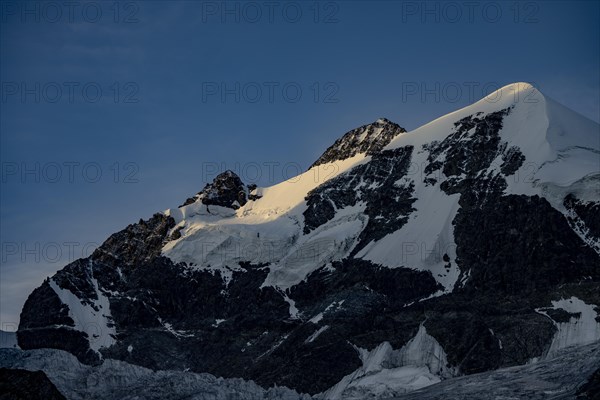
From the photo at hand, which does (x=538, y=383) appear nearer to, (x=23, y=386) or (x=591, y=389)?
(x=591, y=389)

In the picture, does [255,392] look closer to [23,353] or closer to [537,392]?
[23,353]

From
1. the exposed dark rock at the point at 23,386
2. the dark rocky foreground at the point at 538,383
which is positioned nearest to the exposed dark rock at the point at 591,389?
the dark rocky foreground at the point at 538,383

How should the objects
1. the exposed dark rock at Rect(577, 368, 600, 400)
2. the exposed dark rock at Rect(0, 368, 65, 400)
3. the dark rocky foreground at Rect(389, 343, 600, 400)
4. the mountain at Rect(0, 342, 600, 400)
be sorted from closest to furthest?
the exposed dark rock at Rect(0, 368, 65, 400) → the exposed dark rock at Rect(577, 368, 600, 400) → the dark rocky foreground at Rect(389, 343, 600, 400) → the mountain at Rect(0, 342, 600, 400)

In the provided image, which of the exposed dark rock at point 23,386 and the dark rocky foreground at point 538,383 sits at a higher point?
the exposed dark rock at point 23,386

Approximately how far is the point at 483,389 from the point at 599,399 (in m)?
34.3

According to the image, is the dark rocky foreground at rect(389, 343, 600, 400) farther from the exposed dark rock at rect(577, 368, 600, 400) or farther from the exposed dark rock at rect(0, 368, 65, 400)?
the exposed dark rock at rect(0, 368, 65, 400)

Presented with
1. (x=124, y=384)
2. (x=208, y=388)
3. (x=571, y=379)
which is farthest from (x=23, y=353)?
(x=571, y=379)

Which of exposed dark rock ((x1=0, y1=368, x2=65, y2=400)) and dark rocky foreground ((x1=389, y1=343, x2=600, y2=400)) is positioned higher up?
exposed dark rock ((x1=0, y1=368, x2=65, y2=400))

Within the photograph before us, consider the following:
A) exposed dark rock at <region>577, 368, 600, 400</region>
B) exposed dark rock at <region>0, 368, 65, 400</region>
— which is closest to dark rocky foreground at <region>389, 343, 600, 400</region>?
exposed dark rock at <region>577, 368, 600, 400</region>

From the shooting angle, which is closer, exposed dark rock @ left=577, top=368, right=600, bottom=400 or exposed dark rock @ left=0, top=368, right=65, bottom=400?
exposed dark rock @ left=0, top=368, right=65, bottom=400

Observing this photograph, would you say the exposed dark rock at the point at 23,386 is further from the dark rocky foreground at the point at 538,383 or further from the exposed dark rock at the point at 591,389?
the dark rocky foreground at the point at 538,383

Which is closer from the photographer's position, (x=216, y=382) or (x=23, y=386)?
(x=23, y=386)

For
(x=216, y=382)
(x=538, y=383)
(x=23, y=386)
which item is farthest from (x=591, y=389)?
(x=216, y=382)

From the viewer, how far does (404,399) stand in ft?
472
